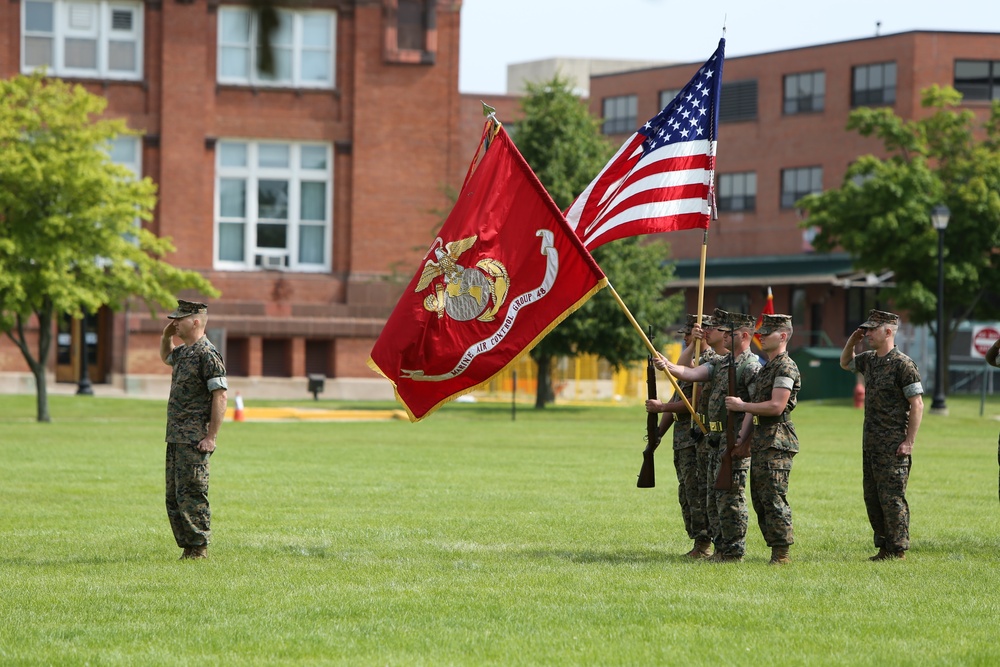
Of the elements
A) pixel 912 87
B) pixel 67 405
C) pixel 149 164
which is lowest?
pixel 67 405

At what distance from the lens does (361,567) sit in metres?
11.3

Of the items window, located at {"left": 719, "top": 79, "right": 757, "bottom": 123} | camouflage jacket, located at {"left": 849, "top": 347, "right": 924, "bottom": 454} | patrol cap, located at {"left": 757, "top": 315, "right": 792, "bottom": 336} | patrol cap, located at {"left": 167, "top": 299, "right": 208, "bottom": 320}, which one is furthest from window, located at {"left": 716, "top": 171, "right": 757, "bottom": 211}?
patrol cap, located at {"left": 167, "top": 299, "right": 208, "bottom": 320}

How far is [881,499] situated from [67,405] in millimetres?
31482

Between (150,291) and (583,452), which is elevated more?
(150,291)

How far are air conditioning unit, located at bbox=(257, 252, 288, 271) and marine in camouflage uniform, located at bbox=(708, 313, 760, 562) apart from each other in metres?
36.5

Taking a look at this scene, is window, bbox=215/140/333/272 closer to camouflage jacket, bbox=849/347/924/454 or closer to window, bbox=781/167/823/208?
window, bbox=781/167/823/208

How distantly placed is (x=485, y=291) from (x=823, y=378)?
1679 inches

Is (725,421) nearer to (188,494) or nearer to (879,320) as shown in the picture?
(879,320)

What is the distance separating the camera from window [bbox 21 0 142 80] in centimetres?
4556

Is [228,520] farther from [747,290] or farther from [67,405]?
[747,290]

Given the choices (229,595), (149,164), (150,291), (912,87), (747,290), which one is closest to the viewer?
(229,595)

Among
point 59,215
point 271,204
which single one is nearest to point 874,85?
point 271,204

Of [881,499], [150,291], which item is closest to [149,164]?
[150,291]

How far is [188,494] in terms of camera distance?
38.2ft
